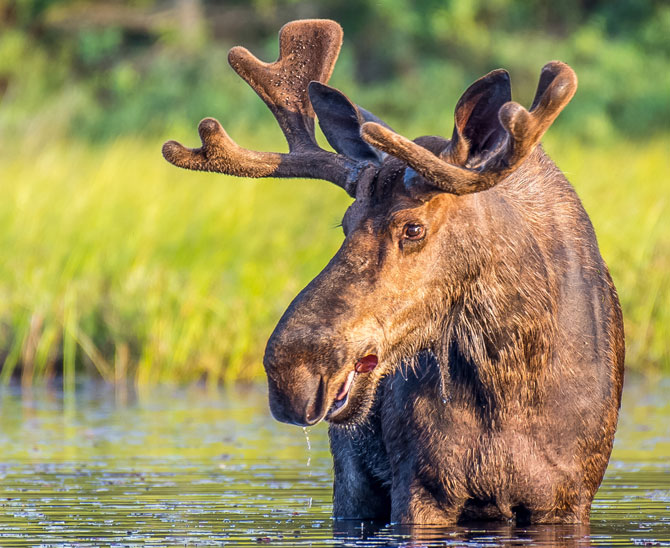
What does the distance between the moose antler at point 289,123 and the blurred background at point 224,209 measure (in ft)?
1.41

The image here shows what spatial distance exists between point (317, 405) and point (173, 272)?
678 cm

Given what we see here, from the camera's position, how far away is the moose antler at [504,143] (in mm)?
4969

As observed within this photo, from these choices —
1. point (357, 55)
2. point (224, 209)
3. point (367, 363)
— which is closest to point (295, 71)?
point (367, 363)

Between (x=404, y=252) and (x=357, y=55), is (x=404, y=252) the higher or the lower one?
the lower one

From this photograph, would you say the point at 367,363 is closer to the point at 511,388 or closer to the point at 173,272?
the point at 511,388

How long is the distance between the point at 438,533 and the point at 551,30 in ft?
86.5

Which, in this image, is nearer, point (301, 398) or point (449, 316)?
point (301, 398)

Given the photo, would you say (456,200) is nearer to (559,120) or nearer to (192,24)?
(559,120)

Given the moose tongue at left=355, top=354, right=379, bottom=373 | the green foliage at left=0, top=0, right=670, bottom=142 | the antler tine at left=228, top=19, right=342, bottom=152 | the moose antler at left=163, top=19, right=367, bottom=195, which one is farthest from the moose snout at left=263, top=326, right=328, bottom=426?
the green foliage at left=0, top=0, right=670, bottom=142

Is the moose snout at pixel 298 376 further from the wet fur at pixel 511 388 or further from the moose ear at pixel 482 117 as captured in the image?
the moose ear at pixel 482 117

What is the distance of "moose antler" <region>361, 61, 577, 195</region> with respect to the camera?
4969 millimetres

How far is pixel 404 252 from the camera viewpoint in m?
5.21

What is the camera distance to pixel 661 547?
211 inches

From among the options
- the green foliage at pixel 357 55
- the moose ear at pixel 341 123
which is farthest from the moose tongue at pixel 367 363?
the green foliage at pixel 357 55
